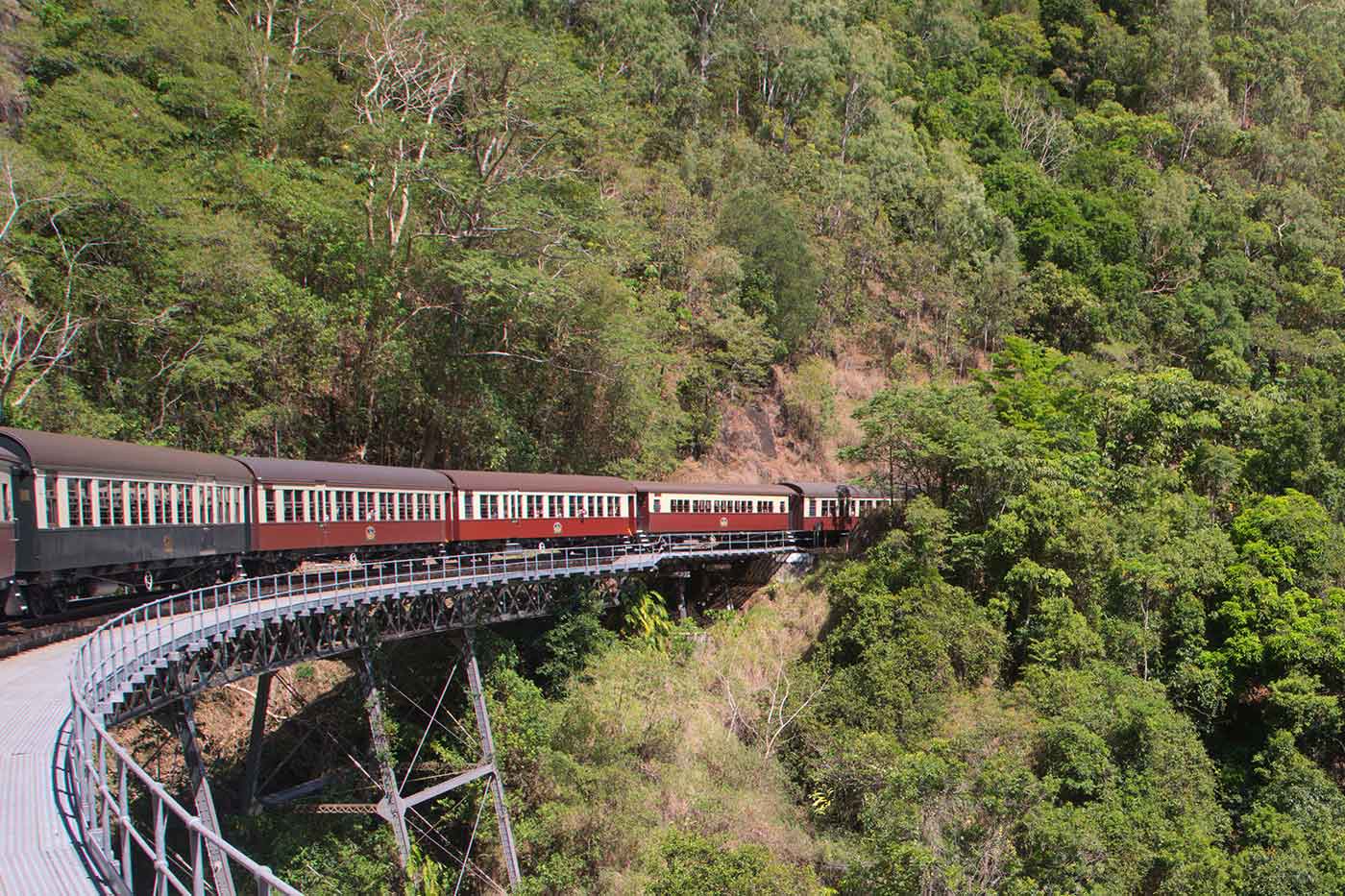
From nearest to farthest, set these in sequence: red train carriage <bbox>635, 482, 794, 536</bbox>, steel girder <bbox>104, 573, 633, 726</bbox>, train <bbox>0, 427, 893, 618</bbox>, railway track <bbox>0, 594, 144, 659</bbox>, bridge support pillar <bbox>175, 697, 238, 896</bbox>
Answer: bridge support pillar <bbox>175, 697, 238, 896</bbox>
steel girder <bbox>104, 573, 633, 726</bbox>
railway track <bbox>0, 594, 144, 659</bbox>
train <bbox>0, 427, 893, 618</bbox>
red train carriage <bbox>635, 482, 794, 536</bbox>

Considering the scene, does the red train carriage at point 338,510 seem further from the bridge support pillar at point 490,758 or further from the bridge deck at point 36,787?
the bridge deck at point 36,787

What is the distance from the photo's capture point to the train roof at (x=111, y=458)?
15875 millimetres

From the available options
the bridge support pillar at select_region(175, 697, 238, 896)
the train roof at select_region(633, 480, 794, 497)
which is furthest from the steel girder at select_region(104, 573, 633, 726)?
the train roof at select_region(633, 480, 794, 497)

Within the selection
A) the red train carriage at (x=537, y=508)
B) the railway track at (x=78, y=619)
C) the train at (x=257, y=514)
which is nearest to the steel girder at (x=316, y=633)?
the railway track at (x=78, y=619)

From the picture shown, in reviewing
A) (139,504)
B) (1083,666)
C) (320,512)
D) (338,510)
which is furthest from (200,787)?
(1083,666)

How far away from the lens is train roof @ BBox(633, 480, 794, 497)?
1273 inches

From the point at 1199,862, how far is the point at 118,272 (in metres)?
30.3

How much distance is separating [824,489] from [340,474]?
2016 cm

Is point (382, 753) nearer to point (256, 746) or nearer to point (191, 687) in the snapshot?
point (256, 746)

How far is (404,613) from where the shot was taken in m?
22.0

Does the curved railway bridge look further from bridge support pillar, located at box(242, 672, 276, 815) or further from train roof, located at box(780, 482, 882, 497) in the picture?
train roof, located at box(780, 482, 882, 497)

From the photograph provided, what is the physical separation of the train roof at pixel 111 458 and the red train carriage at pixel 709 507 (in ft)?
45.4

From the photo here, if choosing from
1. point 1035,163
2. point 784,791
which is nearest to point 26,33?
point 784,791

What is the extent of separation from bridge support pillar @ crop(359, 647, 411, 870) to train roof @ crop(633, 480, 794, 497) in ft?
41.2
